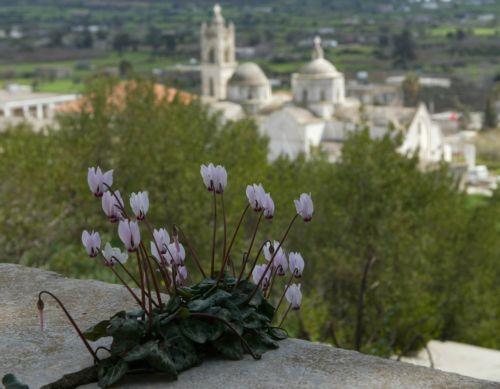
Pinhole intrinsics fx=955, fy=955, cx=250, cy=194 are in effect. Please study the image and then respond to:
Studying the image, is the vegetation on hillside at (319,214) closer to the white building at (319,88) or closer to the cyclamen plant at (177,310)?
the cyclamen plant at (177,310)

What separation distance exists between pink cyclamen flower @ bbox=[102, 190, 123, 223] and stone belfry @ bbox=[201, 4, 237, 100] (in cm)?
6620

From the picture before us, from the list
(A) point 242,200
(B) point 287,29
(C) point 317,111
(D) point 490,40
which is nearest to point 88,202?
(A) point 242,200

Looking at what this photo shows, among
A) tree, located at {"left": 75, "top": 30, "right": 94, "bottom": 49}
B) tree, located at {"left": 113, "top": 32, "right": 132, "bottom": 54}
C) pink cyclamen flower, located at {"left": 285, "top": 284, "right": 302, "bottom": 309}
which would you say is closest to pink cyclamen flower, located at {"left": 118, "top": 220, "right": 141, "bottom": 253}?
pink cyclamen flower, located at {"left": 285, "top": 284, "right": 302, "bottom": 309}

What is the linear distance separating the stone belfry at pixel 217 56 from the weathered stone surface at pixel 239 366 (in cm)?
6581

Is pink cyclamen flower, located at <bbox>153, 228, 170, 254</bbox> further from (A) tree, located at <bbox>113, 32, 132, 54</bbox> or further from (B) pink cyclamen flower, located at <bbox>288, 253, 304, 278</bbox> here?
(A) tree, located at <bbox>113, 32, 132, 54</bbox>

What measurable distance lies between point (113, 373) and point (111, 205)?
65cm

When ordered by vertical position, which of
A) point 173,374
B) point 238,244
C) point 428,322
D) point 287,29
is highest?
point 173,374

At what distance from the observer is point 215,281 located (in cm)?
406

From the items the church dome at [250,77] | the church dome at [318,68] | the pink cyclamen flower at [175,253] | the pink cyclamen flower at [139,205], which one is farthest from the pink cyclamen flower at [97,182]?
the church dome at [250,77]

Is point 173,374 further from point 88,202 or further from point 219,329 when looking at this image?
point 88,202

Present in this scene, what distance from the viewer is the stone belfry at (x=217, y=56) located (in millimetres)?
70375

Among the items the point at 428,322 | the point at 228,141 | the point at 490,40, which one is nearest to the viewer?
A: the point at 428,322

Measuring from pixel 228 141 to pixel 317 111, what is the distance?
132 ft

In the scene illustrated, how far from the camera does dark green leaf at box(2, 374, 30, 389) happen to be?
3.49 meters
